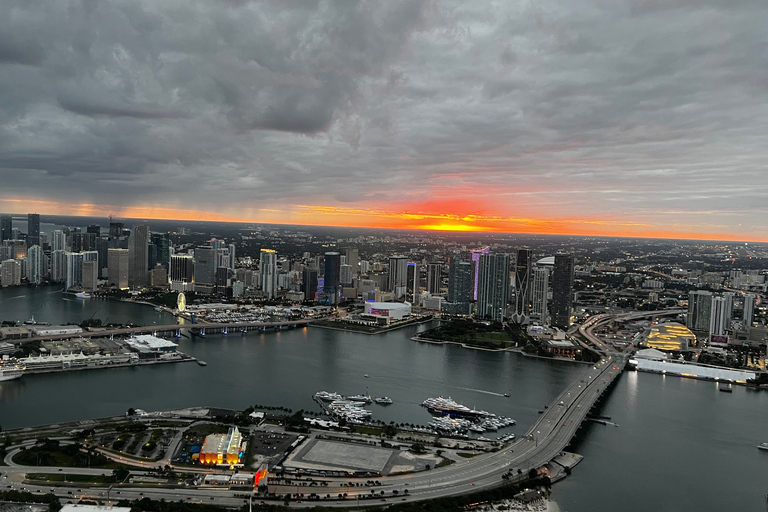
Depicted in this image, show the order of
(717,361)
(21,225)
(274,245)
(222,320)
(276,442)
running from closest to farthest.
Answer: (276,442) < (717,361) < (222,320) < (274,245) < (21,225)

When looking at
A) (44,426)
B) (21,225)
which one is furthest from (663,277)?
(21,225)

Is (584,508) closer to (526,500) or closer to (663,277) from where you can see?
(526,500)

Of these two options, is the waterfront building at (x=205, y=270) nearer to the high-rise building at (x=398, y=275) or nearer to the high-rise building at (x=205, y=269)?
the high-rise building at (x=205, y=269)

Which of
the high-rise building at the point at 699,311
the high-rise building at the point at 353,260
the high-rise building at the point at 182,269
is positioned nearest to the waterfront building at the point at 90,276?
the high-rise building at the point at 182,269

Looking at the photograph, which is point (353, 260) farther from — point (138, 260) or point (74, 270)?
point (74, 270)

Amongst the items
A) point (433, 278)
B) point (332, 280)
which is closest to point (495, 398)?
point (332, 280)

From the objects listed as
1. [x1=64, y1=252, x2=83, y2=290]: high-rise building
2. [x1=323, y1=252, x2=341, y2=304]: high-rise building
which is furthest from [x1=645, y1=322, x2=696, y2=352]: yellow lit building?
[x1=64, y1=252, x2=83, y2=290]: high-rise building
